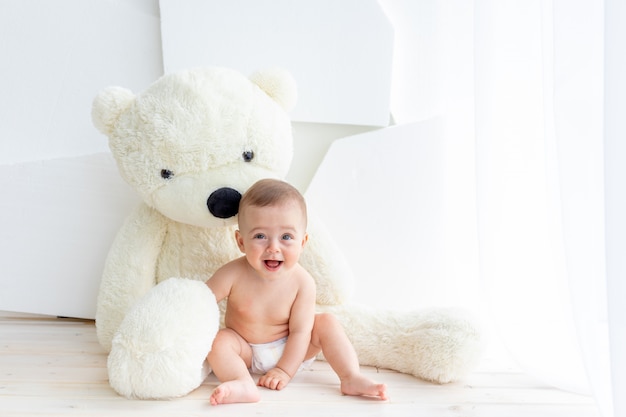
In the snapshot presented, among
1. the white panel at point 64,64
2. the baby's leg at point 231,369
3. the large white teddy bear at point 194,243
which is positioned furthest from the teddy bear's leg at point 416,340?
the white panel at point 64,64

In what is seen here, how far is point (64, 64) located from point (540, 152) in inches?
44.6

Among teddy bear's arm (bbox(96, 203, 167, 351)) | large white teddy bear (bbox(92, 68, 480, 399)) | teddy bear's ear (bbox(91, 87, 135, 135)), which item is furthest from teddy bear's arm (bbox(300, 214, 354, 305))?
teddy bear's ear (bbox(91, 87, 135, 135))

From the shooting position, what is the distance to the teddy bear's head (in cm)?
124

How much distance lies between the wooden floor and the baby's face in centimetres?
23

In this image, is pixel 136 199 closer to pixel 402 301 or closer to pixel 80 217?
pixel 80 217

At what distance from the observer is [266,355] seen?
4.10 ft

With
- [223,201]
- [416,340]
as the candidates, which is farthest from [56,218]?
[416,340]

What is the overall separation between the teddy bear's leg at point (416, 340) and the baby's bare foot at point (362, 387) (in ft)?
0.47

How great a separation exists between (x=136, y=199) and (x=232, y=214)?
0.45 m

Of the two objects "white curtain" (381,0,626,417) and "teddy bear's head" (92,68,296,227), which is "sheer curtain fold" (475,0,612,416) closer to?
"white curtain" (381,0,626,417)

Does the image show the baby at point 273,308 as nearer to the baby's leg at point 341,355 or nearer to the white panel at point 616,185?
the baby's leg at point 341,355

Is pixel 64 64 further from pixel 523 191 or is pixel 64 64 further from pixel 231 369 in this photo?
pixel 523 191

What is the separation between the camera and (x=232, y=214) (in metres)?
1.25

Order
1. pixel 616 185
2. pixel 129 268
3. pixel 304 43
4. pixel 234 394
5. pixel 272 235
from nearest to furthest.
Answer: pixel 616 185, pixel 234 394, pixel 272 235, pixel 129 268, pixel 304 43
